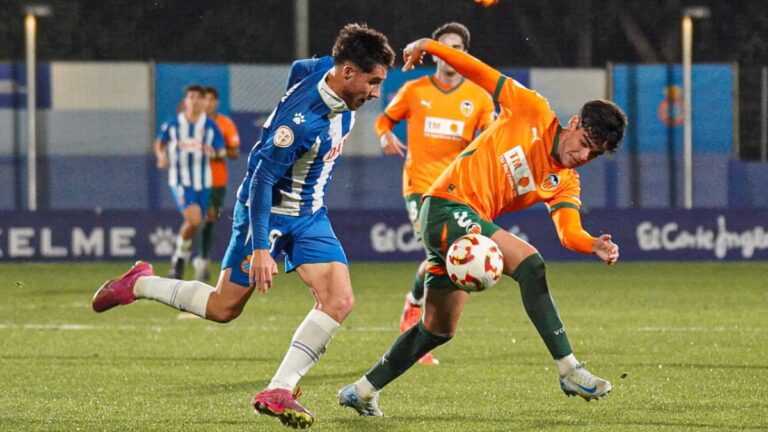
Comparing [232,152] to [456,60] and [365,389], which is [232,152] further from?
[365,389]

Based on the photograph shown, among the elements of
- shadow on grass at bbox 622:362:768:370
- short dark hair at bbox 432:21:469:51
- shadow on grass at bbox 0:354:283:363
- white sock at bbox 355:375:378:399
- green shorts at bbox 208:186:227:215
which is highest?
short dark hair at bbox 432:21:469:51

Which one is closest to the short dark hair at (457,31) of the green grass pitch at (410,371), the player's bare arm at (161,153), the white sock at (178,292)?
the green grass pitch at (410,371)

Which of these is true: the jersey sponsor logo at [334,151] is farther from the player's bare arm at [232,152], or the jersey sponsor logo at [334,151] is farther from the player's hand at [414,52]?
the player's bare arm at [232,152]

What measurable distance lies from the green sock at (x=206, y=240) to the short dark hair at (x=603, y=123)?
9.01 metres

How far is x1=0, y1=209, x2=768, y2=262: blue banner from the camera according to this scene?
62.2 feet

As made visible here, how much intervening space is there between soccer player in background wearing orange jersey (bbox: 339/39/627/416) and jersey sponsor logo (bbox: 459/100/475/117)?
120 inches

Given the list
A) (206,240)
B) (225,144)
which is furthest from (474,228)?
(225,144)

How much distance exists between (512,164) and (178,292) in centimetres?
183

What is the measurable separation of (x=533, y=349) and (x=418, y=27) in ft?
55.5

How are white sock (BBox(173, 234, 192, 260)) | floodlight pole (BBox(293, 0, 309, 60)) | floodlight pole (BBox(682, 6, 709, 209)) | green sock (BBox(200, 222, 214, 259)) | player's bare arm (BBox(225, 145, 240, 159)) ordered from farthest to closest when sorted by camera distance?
floodlight pole (BBox(682, 6, 709, 209))
floodlight pole (BBox(293, 0, 309, 60))
player's bare arm (BBox(225, 145, 240, 159))
green sock (BBox(200, 222, 214, 259))
white sock (BBox(173, 234, 192, 260))

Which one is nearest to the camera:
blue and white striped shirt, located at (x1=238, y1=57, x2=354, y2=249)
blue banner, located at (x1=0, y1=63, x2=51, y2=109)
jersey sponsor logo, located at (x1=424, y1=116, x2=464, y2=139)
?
blue and white striped shirt, located at (x1=238, y1=57, x2=354, y2=249)

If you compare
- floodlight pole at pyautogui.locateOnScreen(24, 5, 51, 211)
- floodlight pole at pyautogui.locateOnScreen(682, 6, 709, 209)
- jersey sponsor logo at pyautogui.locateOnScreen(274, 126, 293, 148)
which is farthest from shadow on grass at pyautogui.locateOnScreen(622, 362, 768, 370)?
floodlight pole at pyautogui.locateOnScreen(24, 5, 51, 211)

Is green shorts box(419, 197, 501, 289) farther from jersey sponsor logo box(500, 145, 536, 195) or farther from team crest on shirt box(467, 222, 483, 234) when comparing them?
jersey sponsor logo box(500, 145, 536, 195)

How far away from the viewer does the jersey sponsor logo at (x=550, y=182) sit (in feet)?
24.6
